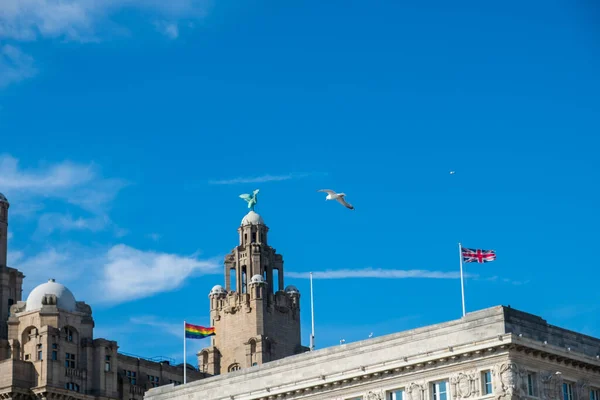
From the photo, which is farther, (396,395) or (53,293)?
(53,293)

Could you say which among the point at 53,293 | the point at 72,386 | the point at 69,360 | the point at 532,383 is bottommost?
the point at 532,383

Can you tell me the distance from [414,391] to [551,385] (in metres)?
9.43

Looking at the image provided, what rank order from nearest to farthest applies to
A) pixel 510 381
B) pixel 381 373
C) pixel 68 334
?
pixel 510 381
pixel 381 373
pixel 68 334

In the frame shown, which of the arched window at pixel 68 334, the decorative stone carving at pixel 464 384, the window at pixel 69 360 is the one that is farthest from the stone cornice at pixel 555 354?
the arched window at pixel 68 334

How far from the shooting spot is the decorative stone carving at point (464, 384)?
3784 inches

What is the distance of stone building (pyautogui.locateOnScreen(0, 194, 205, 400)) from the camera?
13912cm

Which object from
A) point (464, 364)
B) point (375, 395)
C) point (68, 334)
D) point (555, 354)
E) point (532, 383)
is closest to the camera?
point (532, 383)

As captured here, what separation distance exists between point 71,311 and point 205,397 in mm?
35331

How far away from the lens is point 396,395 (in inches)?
3967

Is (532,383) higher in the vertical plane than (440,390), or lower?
lower

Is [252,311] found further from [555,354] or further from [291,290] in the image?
[555,354]

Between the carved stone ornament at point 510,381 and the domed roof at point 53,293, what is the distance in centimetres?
6236

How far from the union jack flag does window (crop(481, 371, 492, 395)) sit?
34.0 ft

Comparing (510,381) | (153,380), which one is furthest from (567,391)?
(153,380)
